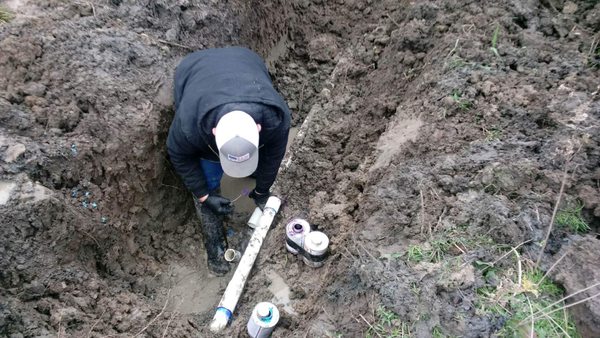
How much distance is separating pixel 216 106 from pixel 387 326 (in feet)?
5.06

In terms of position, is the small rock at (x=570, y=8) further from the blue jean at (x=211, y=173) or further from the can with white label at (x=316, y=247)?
the blue jean at (x=211, y=173)

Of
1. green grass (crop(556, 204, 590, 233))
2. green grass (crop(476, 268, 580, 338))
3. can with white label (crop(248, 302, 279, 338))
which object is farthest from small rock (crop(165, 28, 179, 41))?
green grass (crop(556, 204, 590, 233))

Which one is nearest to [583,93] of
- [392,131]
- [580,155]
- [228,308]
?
[580,155]

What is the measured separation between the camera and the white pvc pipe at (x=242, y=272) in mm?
2793

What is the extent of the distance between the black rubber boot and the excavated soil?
0.10 metres

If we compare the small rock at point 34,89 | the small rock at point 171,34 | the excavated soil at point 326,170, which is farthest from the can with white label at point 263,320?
the small rock at point 171,34

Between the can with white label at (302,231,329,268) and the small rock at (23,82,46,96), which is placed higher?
the small rock at (23,82,46,96)

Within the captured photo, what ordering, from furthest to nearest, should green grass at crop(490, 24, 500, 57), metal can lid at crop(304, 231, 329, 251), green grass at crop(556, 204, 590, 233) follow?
green grass at crop(490, 24, 500, 57) → metal can lid at crop(304, 231, 329, 251) → green grass at crop(556, 204, 590, 233)

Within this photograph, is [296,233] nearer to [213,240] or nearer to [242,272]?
[242,272]

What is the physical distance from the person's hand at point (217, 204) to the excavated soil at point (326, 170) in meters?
0.35

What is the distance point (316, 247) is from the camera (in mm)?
2717

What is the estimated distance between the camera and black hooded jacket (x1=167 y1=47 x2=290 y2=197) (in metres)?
2.53

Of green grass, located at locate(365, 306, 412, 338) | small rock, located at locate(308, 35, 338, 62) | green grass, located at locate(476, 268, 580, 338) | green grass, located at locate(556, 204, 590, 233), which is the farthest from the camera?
small rock, located at locate(308, 35, 338, 62)

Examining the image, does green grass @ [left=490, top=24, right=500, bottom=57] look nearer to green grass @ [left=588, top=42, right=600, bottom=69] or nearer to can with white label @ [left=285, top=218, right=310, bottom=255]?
green grass @ [left=588, top=42, right=600, bottom=69]
